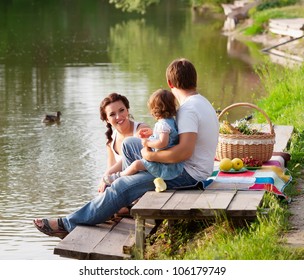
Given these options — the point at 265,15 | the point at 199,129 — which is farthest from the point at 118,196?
the point at 265,15

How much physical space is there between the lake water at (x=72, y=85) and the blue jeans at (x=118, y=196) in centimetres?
101

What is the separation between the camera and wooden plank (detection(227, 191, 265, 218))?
606 cm

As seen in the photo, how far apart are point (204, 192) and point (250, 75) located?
527 inches

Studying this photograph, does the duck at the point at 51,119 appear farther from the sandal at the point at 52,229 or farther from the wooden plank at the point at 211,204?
the wooden plank at the point at 211,204

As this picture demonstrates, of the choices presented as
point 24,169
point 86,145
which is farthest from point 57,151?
point 24,169

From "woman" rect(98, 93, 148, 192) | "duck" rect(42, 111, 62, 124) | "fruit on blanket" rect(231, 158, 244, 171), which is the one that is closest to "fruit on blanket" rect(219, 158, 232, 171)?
"fruit on blanket" rect(231, 158, 244, 171)

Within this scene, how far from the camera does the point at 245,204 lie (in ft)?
20.3

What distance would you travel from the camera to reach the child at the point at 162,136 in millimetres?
6652

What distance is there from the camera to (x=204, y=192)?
6605mm

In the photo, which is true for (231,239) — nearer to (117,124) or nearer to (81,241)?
(81,241)

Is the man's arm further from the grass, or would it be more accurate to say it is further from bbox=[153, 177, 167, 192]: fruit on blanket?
the grass

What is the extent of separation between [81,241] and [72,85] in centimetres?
1270

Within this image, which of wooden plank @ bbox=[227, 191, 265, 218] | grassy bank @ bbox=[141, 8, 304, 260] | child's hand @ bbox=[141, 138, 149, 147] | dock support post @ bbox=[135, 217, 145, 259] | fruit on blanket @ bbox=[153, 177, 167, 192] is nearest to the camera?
grassy bank @ bbox=[141, 8, 304, 260]

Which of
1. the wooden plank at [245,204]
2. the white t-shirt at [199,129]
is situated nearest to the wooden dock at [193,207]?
the wooden plank at [245,204]
